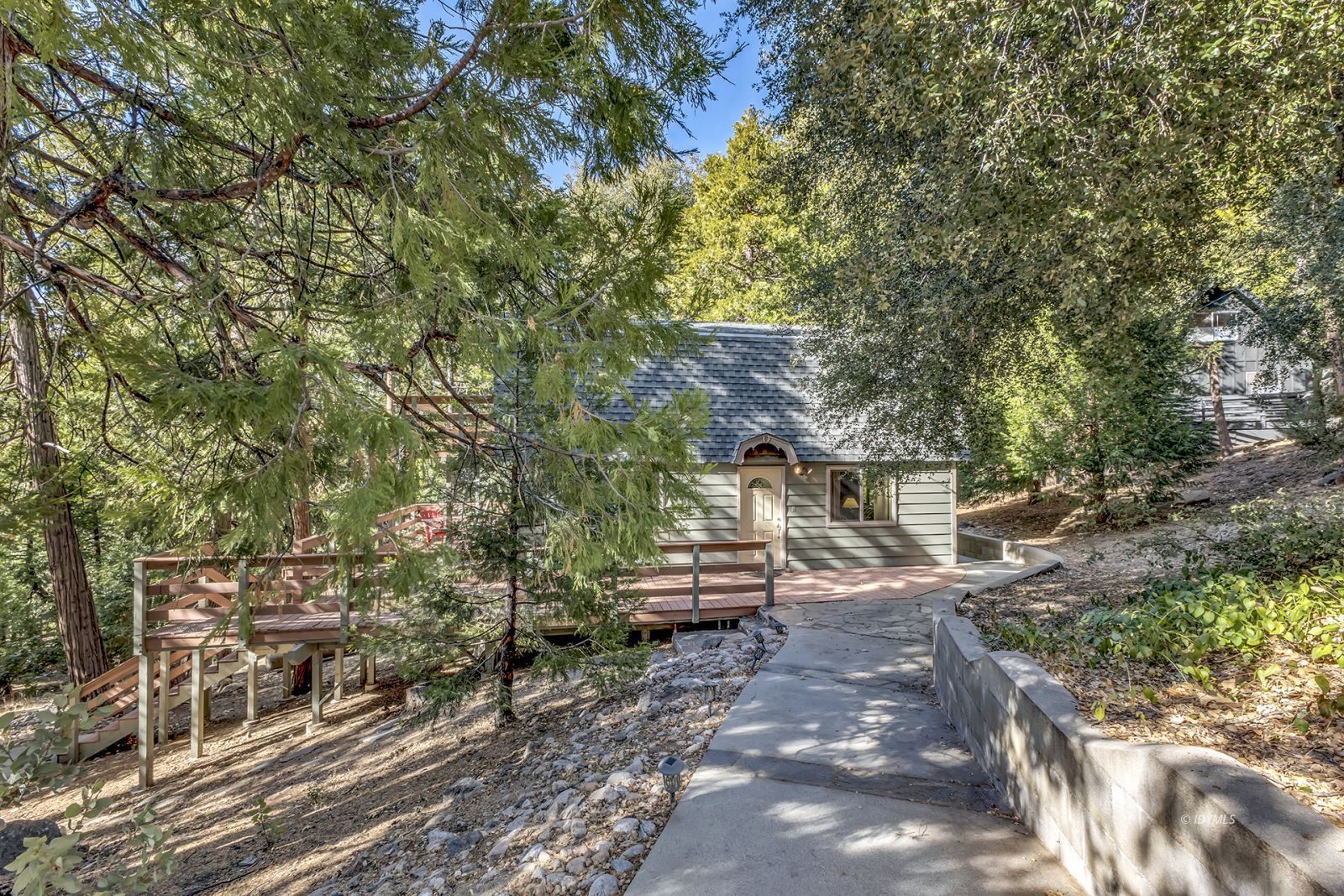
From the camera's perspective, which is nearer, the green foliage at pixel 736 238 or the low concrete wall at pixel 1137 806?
the low concrete wall at pixel 1137 806

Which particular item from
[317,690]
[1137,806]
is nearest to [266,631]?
[317,690]

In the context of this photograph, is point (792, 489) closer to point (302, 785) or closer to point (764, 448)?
point (764, 448)

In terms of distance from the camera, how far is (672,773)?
3229 mm

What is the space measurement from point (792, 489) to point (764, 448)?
33.6 inches

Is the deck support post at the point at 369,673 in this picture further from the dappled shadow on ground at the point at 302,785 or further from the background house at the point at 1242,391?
the background house at the point at 1242,391

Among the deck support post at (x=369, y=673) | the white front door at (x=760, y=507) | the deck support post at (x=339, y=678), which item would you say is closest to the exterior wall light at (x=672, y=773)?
the deck support post at (x=339, y=678)

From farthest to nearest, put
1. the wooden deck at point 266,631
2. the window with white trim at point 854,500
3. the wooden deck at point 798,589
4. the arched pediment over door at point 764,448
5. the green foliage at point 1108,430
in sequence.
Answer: the window with white trim at point 854,500 → the arched pediment over door at point 764,448 → the green foliage at point 1108,430 → the wooden deck at point 798,589 → the wooden deck at point 266,631

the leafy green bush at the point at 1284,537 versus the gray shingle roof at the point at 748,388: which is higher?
the gray shingle roof at the point at 748,388

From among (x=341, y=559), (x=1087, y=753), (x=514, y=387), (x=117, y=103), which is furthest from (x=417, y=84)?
(x=1087, y=753)

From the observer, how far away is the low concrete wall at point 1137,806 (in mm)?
1754

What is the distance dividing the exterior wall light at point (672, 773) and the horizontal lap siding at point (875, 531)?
24.2 feet

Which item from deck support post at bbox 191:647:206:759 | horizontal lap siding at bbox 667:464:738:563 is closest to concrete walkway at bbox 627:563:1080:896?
horizontal lap siding at bbox 667:464:738:563

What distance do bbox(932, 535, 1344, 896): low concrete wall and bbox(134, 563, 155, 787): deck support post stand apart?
28.1 feet

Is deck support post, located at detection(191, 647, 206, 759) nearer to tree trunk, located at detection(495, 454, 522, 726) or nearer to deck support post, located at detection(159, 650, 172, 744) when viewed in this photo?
deck support post, located at detection(159, 650, 172, 744)
